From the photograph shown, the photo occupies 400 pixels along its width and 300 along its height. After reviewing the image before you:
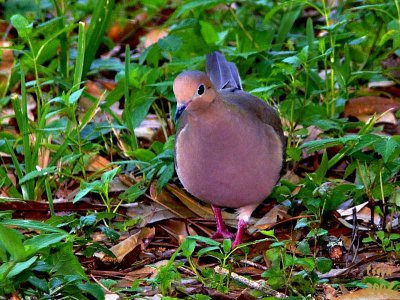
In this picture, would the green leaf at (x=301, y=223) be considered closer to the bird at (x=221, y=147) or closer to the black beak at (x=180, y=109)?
the bird at (x=221, y=147)

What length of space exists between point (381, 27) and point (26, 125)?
2236 millimetres

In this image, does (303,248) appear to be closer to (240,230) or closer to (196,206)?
(240,230)

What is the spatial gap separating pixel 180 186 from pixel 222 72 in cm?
64

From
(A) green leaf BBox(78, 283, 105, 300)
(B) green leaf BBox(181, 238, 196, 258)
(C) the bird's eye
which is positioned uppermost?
(C) the bird's eye

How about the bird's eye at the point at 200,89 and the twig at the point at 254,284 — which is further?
the bird's eye at the point at 200,89

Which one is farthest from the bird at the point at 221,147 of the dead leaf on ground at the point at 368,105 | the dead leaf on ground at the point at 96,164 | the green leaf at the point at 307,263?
the dead leaf on ground at the point at 368,105

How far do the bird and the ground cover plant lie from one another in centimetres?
21

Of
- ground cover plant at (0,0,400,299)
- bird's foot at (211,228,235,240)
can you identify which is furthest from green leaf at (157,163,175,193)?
bird's foot at (211,228,235,240)

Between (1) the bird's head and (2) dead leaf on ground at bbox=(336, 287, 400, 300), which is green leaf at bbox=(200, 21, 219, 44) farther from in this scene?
(2) dead leaf on ground at bbox=(336, 287, 400, 300)

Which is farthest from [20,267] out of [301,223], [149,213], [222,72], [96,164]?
[222,72]

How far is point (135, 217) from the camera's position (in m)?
4.31

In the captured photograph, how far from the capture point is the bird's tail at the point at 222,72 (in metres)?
4.65

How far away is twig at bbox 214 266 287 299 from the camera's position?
330 centimetres

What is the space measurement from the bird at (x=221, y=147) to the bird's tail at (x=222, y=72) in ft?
1.91
